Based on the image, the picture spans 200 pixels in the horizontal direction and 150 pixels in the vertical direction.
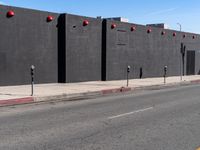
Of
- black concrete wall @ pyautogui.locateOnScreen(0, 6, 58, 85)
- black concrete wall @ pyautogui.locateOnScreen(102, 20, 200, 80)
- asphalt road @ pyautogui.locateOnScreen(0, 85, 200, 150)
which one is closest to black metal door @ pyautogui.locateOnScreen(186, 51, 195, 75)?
black concrete wall @ pyautogui.locateOnScreen(102, 20, 200, 80)

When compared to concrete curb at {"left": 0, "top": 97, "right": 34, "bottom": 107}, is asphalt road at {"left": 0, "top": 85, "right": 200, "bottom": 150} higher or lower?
lower

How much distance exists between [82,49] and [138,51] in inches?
279

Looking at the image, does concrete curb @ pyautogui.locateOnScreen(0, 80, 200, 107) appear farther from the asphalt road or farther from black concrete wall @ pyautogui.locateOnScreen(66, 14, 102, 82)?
black concrete wall @ pyautogui.locateOnScreen(66, 14, 102, 82)

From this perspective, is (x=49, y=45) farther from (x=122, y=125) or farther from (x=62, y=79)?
(x=122, y=125)

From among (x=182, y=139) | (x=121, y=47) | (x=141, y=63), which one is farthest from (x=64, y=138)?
(x=141, y=63)

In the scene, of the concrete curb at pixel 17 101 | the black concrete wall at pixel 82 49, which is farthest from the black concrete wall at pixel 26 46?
the concrete curb at pixel 17 101

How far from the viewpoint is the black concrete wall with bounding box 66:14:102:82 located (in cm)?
2350

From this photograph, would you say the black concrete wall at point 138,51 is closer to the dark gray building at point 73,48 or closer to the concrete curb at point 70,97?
the dark gray building at point 73,48

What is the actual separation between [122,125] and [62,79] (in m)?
13.9

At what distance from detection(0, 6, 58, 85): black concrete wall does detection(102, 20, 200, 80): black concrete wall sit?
524 cm

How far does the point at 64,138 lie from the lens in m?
8.20

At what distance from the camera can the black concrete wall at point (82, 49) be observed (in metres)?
23.5

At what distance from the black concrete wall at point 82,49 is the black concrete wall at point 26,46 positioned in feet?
3.19

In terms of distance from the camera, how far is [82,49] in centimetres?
2450
